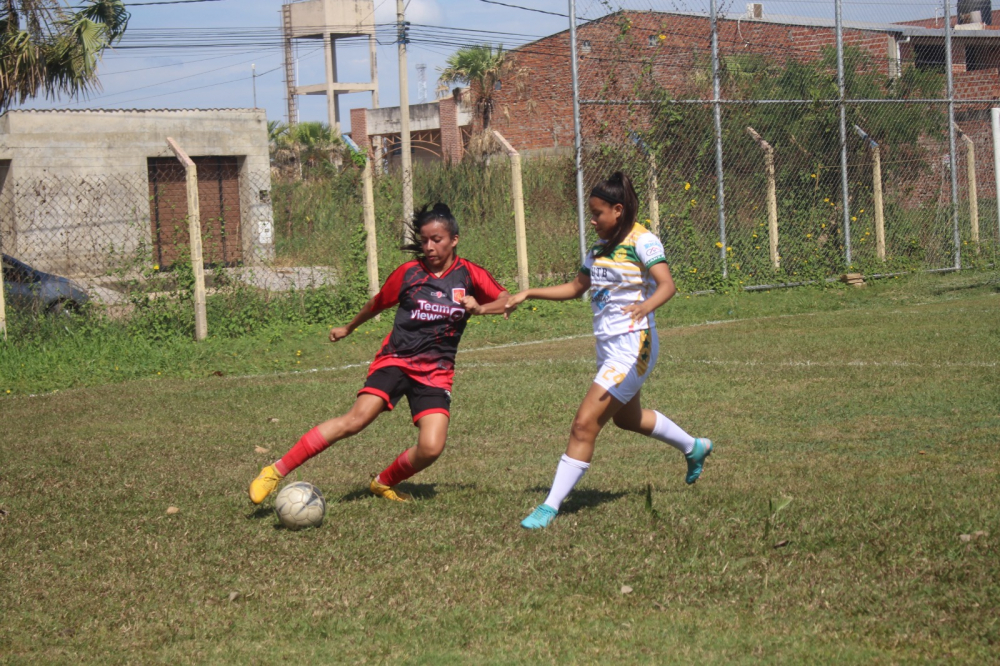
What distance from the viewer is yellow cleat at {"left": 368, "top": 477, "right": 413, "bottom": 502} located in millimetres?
5870

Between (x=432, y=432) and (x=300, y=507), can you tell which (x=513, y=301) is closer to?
(x=432, y=432)

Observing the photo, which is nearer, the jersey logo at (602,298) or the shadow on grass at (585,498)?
the jersey logo at (602,298)

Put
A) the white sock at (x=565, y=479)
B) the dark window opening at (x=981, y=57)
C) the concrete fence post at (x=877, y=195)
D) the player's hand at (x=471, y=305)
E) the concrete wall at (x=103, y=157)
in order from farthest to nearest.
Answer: the dark window opening at (x=981, y=57), the concrete fence post at (x=877, y=195), the concrete wall at (x=103, y=157), the player's hand at (x=471, y=305), the white sock at (x=565, y=479)

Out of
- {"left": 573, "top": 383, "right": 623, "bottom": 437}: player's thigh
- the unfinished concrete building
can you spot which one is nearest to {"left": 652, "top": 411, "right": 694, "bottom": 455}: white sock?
{"left": 573, "top": 383, "right": 623, "bottom": 437}: player's thigh

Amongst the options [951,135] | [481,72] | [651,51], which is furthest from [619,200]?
[481,72]

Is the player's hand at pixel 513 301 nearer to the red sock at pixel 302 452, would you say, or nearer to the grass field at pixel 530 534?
the grass field at pixel 530 534

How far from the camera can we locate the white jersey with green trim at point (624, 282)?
17.3 feet

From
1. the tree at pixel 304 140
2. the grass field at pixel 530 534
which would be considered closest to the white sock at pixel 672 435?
the grass field at pixel 530 534

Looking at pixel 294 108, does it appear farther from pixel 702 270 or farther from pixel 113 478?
pixel 113 478

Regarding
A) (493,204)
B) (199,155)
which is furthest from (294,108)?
(493,204)

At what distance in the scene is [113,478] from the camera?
657cm

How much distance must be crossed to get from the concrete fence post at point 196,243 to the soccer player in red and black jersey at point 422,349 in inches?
287

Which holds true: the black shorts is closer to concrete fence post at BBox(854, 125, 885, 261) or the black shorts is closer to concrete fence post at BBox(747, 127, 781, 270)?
concrete fence post at BBox(747, 127, 781, 270)

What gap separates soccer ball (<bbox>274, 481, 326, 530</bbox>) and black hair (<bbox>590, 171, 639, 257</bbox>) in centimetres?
190
